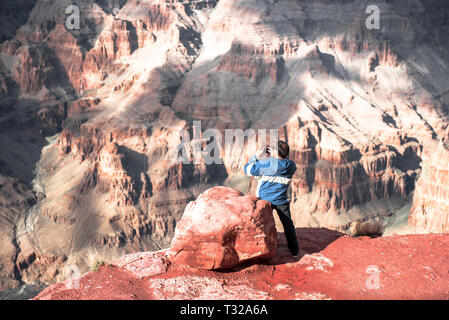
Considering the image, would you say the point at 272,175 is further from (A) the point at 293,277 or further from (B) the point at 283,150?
(A) the point at 293,277

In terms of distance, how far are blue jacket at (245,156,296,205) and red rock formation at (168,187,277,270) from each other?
1.93ft

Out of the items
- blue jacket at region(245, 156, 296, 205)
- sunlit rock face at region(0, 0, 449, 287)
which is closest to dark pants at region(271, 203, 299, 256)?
blue jacket at region(245, 156, 296, 205)

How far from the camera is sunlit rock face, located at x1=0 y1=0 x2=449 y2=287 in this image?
8481 cm

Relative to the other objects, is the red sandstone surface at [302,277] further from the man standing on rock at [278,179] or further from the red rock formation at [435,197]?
the red rock formation at [435,197]

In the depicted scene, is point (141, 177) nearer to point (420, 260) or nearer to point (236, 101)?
point (236, 101)

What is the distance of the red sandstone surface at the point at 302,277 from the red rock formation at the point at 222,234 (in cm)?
40

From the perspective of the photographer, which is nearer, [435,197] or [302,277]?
[302,277]

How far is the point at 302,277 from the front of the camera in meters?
12.2

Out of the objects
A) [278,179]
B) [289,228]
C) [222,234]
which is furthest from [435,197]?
[222,234]

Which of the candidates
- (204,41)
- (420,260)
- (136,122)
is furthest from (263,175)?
(204,41)

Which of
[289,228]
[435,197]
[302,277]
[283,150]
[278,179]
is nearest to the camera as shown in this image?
[302,277]

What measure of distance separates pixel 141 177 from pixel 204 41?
63.5 metres

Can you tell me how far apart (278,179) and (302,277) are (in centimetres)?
304

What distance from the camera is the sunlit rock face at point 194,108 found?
278ft
